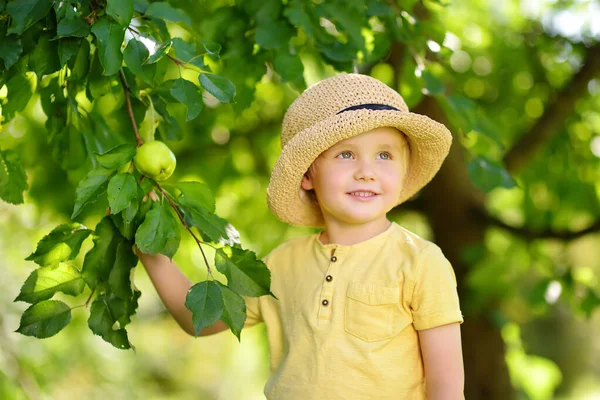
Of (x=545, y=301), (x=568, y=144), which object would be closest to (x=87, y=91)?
(x=545, y=301)

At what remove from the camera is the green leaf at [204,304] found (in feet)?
4.30

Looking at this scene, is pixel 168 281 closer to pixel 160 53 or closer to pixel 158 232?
pixel 158 232

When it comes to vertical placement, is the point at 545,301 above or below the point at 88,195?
below

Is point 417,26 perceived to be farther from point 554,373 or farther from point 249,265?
point 554,373

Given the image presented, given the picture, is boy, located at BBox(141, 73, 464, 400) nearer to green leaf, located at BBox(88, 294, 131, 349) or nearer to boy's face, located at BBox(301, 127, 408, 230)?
boy's face, located at BBox(301, 127, 408, 230)

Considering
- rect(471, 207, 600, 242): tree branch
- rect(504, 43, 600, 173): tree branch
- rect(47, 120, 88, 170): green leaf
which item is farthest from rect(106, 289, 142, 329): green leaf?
rect(504, 43, 600, 173): tree branch

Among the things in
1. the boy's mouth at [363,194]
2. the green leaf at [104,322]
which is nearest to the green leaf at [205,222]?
the green leaf at [104,322]

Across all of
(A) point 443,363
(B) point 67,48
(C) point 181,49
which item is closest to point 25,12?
(B) point 67,48

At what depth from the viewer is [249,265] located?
1.45 m

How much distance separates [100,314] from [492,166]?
1.43m

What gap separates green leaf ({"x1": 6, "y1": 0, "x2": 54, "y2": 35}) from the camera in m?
1.47

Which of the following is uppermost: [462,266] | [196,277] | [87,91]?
[87,91]

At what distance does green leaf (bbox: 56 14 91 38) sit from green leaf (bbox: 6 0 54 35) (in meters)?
0.07

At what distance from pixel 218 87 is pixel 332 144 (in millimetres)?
349
